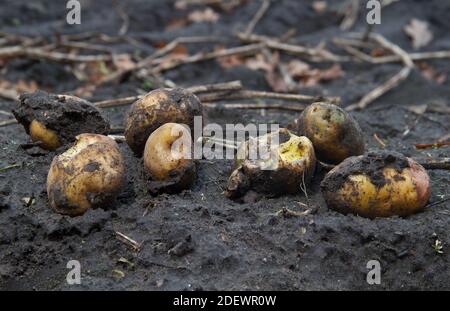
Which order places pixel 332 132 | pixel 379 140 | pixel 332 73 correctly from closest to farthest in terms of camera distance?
pixel 332 132 < pixel 379 140 < pixel 332 73

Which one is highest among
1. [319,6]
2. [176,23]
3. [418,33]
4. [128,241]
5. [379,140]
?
[319,6]

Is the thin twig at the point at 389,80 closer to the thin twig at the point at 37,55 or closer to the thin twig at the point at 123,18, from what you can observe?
the thin twig at the point at 37,55

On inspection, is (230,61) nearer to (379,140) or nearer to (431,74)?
(431,74)

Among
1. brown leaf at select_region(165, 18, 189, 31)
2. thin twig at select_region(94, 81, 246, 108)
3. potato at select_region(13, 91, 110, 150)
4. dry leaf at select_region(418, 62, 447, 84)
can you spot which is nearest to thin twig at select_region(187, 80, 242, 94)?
thin twig at select_region(94, 81, 246, 108)

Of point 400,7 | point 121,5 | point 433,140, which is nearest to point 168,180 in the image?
point 433,140

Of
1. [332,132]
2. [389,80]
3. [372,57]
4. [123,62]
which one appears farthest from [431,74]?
[332,132]

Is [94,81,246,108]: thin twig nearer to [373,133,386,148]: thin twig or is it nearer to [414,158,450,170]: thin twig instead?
[373,133,386,148]: thin twig
